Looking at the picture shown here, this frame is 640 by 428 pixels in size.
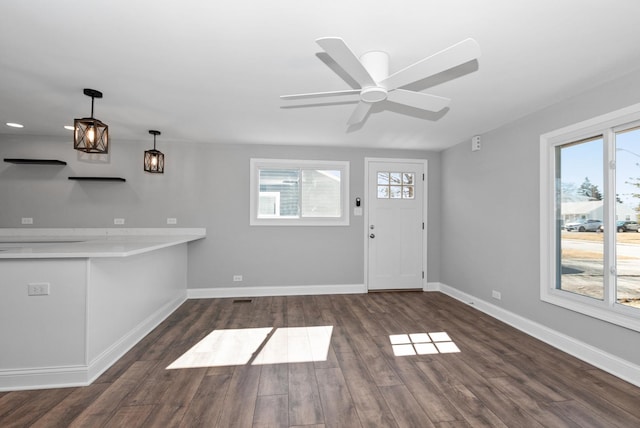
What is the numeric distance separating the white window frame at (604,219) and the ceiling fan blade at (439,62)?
5.86ft

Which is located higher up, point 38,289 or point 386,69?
point 386,69

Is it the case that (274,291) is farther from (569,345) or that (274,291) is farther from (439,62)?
(439,62)

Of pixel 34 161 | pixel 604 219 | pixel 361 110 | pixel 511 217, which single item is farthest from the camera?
pixel 34 161

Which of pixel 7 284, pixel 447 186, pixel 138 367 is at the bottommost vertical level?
pixel 138 367

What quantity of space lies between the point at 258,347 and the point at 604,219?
3301 mm

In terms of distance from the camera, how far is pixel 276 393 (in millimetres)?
2156

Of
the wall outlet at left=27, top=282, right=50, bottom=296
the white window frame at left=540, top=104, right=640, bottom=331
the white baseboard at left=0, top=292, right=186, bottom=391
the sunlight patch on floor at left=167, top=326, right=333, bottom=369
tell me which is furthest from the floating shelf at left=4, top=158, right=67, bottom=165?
the white window frame at left=540, top=104, right=640, bottom=331

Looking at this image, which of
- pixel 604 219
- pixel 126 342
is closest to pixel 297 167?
pixel 126 342

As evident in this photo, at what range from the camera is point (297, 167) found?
4863mm

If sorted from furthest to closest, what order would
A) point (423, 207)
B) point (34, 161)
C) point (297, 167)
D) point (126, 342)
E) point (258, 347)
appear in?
point (423, 207)
point (297, 167)
point (34, 161)
point (258, 347)
point (126, 342)

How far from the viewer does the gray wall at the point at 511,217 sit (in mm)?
2568

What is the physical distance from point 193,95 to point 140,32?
1.01 meters

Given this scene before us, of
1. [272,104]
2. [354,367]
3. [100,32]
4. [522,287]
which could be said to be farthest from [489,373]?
[100,32]

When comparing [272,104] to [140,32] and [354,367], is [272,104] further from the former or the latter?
[354,367]
